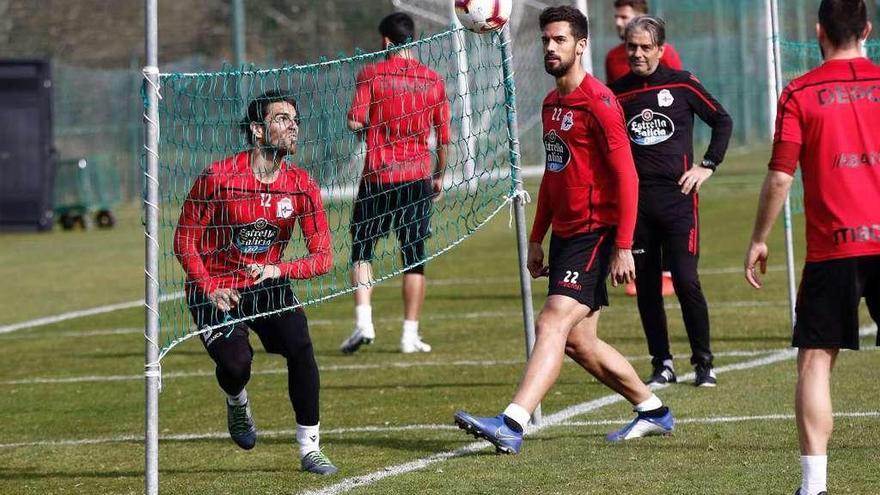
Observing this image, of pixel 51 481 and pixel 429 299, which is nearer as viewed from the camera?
pixel 51 481

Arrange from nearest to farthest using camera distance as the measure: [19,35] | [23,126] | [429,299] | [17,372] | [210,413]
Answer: [210,413]
[17,372]
[429,299]
[23,126]
[19,35]

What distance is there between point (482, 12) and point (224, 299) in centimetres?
193

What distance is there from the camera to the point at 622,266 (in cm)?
780

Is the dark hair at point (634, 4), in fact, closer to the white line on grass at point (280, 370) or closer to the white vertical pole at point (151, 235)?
the white line on grass at point (280, 370)

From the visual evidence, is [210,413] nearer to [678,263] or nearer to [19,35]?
[678,263]

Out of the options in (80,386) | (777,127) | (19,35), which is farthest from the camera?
(19,35)

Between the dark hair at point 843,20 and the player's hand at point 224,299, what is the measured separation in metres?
2.94

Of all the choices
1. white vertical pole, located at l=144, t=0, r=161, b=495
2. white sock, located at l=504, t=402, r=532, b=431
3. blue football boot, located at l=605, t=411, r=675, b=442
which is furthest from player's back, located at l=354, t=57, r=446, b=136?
white vertical pole, located at l=144, t=0, r=161, b=495

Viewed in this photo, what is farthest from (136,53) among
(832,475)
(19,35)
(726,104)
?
(832,475)

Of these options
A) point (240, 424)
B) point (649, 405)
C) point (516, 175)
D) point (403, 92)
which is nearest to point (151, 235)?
point (240, 424)

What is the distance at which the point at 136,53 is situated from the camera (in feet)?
116

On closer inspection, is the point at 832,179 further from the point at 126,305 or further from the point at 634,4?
the point at 126,305

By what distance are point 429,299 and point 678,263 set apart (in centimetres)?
586

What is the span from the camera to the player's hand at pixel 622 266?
25.6 feet
